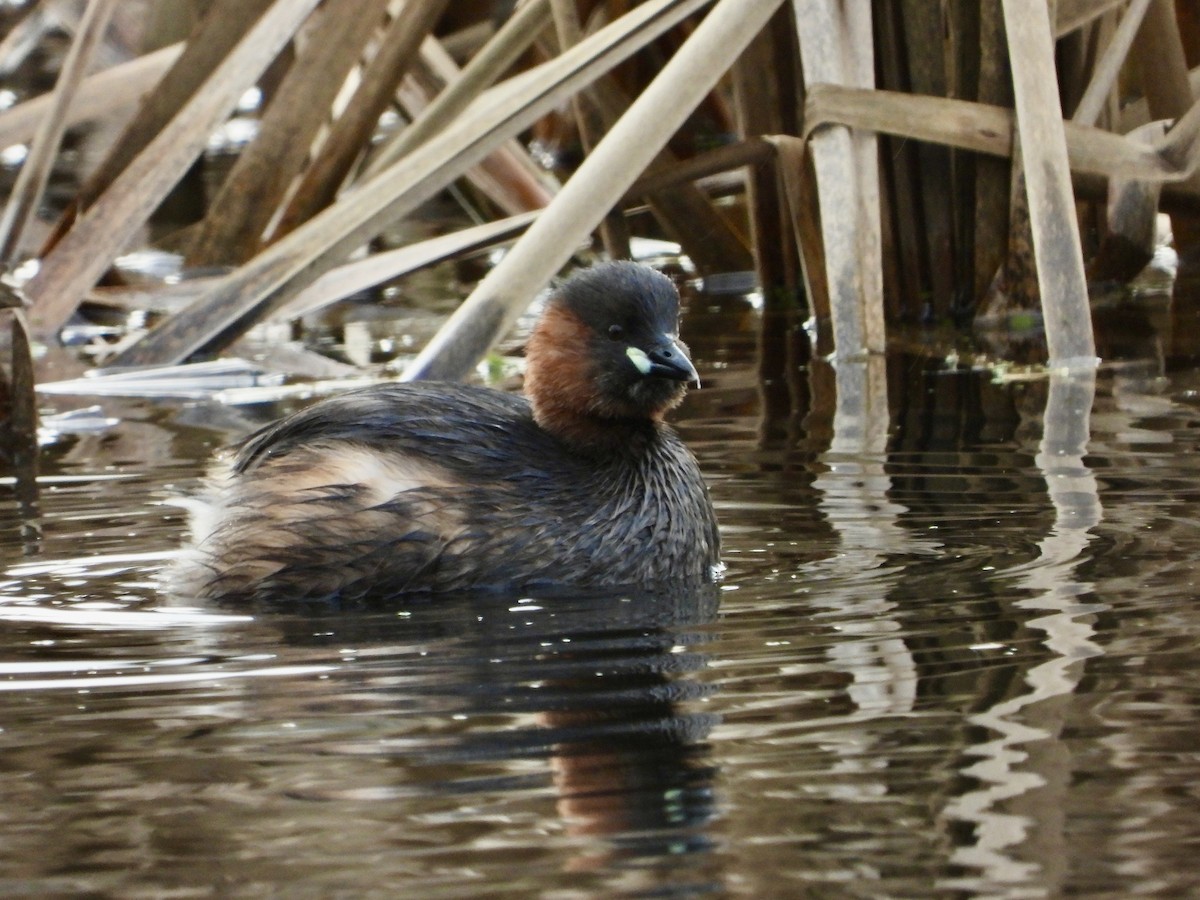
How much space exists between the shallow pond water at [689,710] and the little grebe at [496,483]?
0.14 m

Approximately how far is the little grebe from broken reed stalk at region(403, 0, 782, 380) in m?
0.68

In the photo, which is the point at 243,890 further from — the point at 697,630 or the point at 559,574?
the point at 559,574

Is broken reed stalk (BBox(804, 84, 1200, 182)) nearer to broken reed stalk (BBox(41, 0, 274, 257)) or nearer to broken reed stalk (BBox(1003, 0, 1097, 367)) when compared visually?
broken reed stalk (BBox(1003, 0, 1097, 367))

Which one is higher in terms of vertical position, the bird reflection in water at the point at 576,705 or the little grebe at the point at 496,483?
the little grebe at the point at 496,483

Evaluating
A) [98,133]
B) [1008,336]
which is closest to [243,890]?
[1008,336]

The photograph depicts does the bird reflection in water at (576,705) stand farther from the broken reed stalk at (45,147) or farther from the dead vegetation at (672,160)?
the broken reed stalk at (45,147)

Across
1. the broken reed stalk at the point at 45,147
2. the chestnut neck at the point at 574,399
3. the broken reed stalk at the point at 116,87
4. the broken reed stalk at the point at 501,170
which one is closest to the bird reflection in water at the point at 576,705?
the chestnut neck at the point at 574,399

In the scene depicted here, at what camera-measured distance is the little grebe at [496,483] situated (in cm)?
463

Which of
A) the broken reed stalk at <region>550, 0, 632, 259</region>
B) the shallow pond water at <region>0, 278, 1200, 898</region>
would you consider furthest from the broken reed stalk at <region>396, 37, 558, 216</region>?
the shallow pond water at <region>0, 278, 1200, 898</region>

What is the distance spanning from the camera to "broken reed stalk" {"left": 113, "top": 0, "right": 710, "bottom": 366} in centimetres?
638

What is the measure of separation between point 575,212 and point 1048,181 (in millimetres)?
1437

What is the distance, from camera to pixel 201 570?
183 inches

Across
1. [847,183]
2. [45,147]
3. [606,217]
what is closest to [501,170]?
[606,217]

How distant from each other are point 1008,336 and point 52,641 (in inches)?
160
